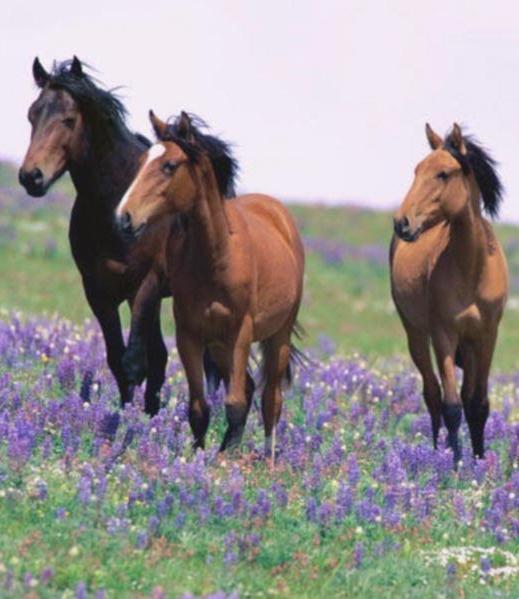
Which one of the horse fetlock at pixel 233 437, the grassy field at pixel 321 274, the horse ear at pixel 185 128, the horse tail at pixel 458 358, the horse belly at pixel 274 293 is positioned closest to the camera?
the horse ear at pixel 185 128

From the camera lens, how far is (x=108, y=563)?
826 cm

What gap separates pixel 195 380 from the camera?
11.2 m

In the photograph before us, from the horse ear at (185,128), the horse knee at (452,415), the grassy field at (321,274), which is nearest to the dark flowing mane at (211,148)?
the horse ear at (185,128)

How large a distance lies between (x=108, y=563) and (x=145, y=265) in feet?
15.1

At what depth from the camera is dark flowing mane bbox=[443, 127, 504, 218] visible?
1243cm

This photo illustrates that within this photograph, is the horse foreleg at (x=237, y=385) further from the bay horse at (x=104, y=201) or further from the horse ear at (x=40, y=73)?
the horse ear at (x=40, y=73)

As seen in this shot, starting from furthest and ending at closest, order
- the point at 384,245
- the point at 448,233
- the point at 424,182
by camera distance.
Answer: the point at 384,245 → the point at 448,233 → the point at 424,182

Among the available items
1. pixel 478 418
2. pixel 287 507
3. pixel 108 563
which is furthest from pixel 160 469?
pixel 478 418

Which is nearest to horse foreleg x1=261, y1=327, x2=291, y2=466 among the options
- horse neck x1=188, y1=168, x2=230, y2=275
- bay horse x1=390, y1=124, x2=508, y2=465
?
bay horse x1=390, y1=124, x2=508, y2=465

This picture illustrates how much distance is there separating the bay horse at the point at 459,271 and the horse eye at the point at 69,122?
9.34 feet

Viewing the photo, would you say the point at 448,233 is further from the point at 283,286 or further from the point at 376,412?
the point at 376,412

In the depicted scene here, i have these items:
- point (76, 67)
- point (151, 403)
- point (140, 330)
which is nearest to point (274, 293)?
point (140, 330)

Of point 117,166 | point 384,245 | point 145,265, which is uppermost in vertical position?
point 117,166

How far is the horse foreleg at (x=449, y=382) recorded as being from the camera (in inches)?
495
